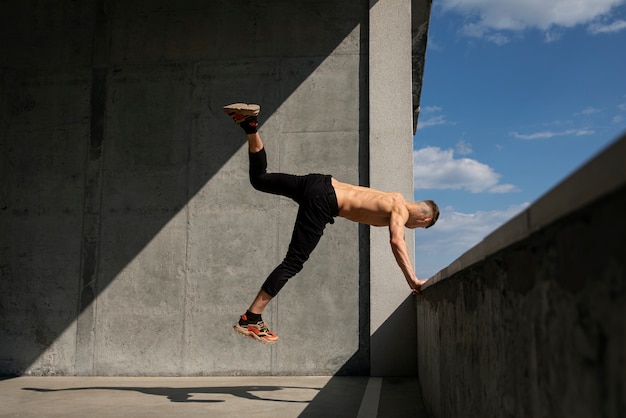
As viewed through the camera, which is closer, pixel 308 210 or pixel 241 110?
pixel 241 110

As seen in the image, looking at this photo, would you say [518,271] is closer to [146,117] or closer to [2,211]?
[146,117]

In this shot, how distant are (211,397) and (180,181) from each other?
291cm

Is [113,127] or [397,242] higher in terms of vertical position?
[113,127]

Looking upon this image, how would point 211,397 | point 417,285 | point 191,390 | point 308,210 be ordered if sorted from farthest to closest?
point 191,390
point 211,397
point 308,210
point 417,285

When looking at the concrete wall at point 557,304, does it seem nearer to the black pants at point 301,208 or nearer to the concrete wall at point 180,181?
the black pants at point 301,208

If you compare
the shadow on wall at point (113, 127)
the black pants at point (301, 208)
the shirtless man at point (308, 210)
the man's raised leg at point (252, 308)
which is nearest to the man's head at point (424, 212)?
the shirtless man at point (308, 210)

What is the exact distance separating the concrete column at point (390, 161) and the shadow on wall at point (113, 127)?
49 centimetres

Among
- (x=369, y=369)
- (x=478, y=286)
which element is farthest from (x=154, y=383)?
(x=478, y=286)

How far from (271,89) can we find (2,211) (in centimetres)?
360

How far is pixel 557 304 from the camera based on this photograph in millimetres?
1150

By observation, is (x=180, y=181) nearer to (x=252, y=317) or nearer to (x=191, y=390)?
(x=191, y=390)

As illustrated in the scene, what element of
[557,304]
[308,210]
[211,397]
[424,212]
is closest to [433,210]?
[424,212]

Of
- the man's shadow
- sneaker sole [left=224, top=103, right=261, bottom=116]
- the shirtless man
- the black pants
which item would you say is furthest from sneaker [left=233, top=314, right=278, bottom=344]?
sneaker sole [left=224, top=103, right=261, bottom=116]

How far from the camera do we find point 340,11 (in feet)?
23.7
